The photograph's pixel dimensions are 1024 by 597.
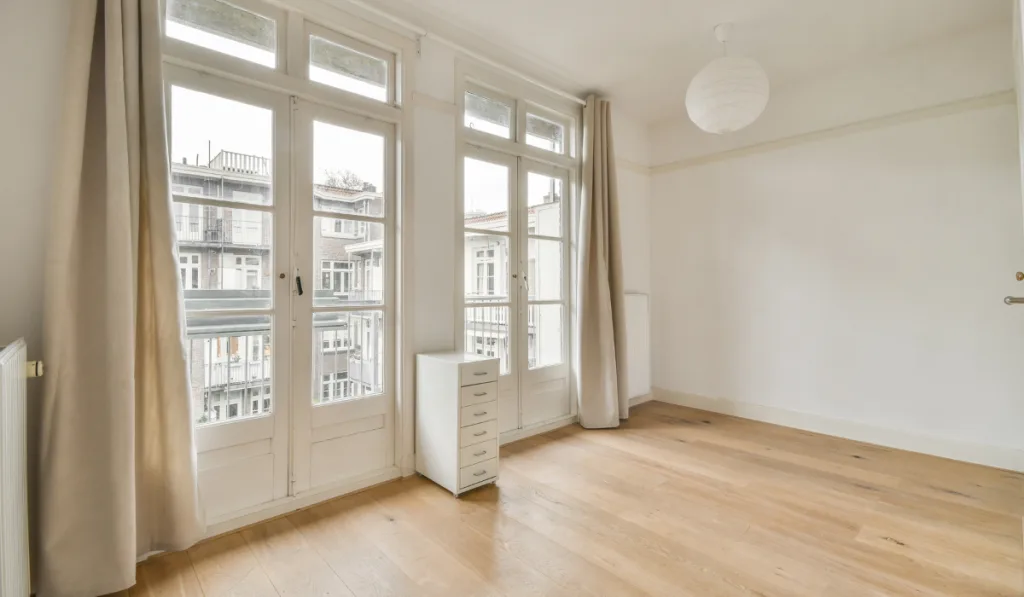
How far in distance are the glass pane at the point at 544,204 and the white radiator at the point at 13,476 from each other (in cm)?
286

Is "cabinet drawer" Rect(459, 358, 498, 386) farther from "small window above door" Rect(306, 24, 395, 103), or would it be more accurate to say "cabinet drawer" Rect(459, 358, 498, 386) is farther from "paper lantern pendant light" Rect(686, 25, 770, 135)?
"paper lantern pendant light" Rect(686, 25, 770, 135)

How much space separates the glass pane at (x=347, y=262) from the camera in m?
2.48

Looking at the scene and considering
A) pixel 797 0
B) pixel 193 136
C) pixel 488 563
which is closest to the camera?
pixel 488 563

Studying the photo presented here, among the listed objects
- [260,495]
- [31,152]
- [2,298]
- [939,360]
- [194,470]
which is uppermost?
[31,152]

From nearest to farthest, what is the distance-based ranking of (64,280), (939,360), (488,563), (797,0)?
(64,280), (488,563), (797,0), (939,360)

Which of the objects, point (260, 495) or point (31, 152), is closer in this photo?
point (31, 152)

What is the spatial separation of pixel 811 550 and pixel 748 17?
9.80ft

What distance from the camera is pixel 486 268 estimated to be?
3316 mm

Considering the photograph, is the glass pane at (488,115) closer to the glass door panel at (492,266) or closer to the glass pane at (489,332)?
the glass door panel at (492,266)

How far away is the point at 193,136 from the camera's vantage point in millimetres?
2105

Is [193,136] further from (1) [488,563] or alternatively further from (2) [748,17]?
(2) [748,17]

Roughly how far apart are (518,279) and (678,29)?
1999 millimetres

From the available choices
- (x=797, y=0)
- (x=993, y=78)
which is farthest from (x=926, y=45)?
(x=797, y=0)

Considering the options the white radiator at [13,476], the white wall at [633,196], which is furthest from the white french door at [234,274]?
the white wall at [633,196]
